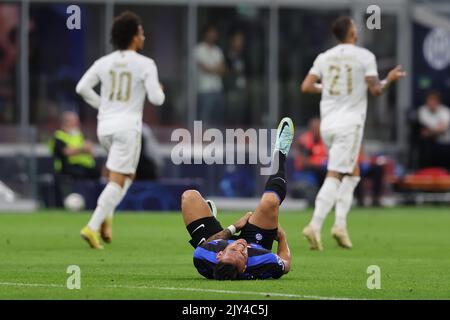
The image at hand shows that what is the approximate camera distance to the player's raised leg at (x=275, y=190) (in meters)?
10.4

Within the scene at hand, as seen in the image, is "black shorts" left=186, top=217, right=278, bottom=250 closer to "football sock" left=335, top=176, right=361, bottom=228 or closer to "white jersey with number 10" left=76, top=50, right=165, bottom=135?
"white jersey with number 10" left=76, top=50, right=165, bottom=135

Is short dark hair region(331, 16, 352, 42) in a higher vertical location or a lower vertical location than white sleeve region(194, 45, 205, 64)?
higher

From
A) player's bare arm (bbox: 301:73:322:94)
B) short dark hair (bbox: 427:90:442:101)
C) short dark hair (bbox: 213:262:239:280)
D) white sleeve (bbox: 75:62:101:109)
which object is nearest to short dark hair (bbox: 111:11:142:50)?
white sleeve (bbox: 75:62:101:109)

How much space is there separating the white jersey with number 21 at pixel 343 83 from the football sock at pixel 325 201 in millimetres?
Answer: 606

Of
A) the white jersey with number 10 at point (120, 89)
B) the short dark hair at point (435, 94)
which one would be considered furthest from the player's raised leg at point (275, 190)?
the short dark hair at point (435, 94)

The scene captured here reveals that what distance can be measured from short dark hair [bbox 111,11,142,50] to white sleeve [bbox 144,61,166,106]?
0.44 m

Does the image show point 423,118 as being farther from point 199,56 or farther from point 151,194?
point 151,194

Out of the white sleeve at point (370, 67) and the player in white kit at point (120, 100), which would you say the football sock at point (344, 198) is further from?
the player in white kit at point (120, 100)

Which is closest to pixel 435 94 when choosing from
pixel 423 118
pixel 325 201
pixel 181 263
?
pixel 423 118

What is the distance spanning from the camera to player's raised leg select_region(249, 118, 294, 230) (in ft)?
34.2

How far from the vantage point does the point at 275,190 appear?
10.6 m

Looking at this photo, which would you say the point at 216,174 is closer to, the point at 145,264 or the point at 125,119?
the point at 125,119

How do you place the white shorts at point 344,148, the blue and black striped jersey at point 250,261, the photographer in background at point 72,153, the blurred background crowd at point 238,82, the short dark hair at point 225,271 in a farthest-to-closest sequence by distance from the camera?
the blurred background crowd at point 238,82 < the photographer in background at point 72,153 < the white shorts at point 344,148 < the blue and black striped jersey at point 250,261 < the short dark hair at point 225,271
